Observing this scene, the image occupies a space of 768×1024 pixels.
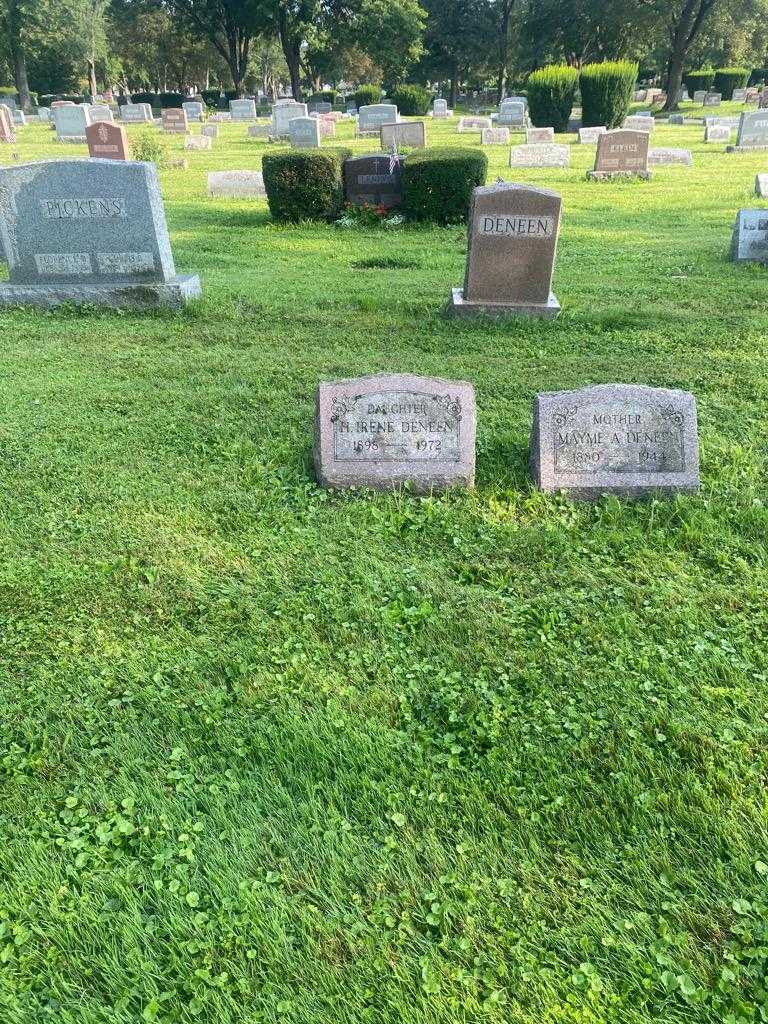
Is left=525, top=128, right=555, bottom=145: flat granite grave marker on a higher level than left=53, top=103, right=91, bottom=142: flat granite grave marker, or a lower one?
lower

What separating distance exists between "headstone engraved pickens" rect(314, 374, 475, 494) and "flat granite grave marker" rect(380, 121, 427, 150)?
2045 centimetres

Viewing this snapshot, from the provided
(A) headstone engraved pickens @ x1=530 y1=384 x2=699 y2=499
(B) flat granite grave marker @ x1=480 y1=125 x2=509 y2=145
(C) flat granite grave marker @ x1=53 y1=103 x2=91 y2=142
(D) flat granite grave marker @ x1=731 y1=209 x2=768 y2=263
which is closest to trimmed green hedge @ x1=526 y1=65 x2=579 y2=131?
(B) flat granite grave marker @ x1=480 y1=125 x2=509 y2=145

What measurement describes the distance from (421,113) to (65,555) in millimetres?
40502

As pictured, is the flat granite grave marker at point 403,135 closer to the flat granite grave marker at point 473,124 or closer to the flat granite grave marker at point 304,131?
the flat granite grave marker at point 304,131

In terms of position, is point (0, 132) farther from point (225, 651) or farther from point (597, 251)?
point (225, 651)

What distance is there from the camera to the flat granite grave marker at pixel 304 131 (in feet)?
76.1

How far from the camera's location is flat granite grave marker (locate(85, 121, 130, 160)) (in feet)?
57.9

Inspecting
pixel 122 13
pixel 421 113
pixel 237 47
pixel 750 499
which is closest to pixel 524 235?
pixel 750 499

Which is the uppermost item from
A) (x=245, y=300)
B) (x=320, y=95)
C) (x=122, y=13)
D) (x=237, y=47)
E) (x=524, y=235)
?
(x=122, y=13)

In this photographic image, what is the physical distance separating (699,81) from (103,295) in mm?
52456

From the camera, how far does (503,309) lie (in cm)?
714

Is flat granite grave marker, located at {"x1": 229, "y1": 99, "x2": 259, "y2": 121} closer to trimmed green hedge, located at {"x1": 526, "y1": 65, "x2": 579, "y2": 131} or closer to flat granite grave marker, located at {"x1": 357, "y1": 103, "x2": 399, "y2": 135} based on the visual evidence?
flat granite grave marker, located at {"x1": 357, "y1": 103, "x2": 399, "y2": 135}

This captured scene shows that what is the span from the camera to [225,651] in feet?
9.68

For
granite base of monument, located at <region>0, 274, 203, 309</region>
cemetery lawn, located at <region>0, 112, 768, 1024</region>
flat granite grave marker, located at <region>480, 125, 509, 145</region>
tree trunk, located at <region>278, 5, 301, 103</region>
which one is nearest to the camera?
cemetery lawn, located at <region>0, 112, 768, 1024</region>
